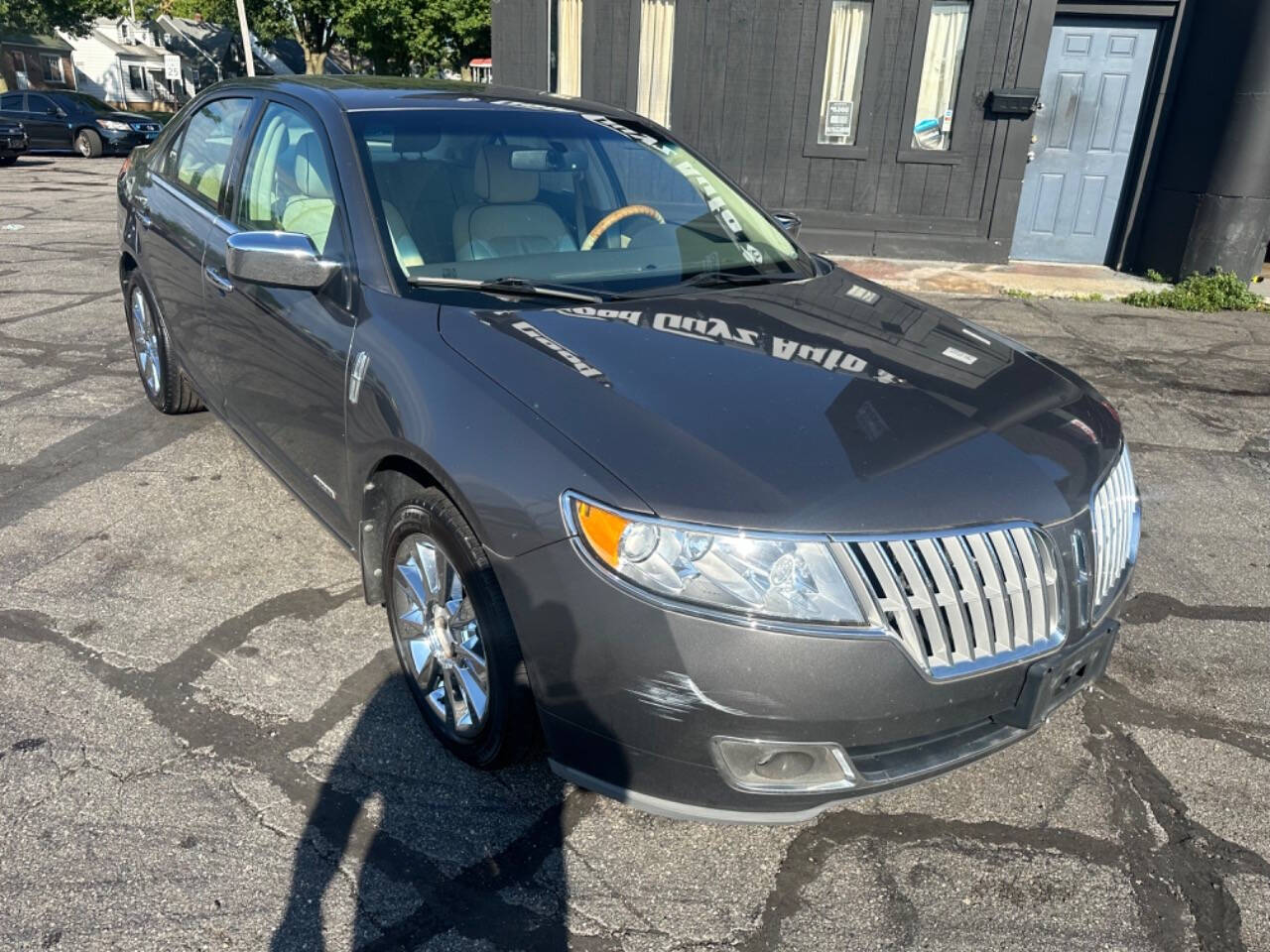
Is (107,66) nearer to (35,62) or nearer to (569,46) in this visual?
(35,62)

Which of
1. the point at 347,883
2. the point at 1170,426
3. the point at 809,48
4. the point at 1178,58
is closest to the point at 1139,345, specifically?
the point at 1170,426

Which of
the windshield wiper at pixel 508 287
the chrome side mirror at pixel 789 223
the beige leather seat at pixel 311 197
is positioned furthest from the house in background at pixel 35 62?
the windshield wiper at pixel 508 287

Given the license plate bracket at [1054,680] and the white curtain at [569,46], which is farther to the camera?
the white curtain at [569,46]

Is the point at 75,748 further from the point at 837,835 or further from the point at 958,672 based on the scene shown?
the point at 958,672

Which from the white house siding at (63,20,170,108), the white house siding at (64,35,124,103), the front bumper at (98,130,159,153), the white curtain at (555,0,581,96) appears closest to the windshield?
the white curtain at (555,0,581,96)

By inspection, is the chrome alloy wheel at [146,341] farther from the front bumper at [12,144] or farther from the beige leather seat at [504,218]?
the front bumper at [12,144]

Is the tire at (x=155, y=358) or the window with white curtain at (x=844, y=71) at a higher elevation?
the window with white curtain at (x=844, y=71)

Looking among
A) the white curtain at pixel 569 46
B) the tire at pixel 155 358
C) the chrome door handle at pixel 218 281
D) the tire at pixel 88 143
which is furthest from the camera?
Answer: the tire at pixel 88 143

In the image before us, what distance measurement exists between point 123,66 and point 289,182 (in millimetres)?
58229

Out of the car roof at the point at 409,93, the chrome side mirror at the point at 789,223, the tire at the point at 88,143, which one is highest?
the car roof at the point at 409,93

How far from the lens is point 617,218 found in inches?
129

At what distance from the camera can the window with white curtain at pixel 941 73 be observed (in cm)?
962

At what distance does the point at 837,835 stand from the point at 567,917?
0.72 meters

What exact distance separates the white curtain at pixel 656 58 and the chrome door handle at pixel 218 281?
758 cm
